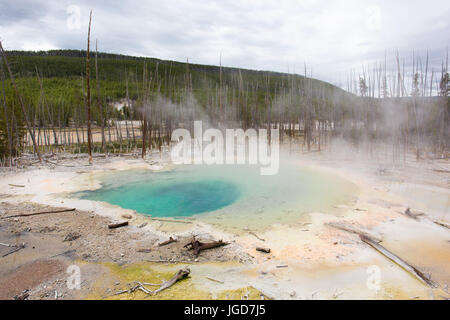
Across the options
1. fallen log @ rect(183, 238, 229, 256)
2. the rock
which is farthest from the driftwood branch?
the rock

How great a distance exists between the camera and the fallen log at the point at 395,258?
12.2 feet

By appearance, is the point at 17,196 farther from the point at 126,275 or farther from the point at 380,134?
the point at 380,134

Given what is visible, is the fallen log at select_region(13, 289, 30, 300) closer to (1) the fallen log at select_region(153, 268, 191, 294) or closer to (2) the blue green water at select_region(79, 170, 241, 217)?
(1) the fallen log at select_region(153, 268, 191, 294)

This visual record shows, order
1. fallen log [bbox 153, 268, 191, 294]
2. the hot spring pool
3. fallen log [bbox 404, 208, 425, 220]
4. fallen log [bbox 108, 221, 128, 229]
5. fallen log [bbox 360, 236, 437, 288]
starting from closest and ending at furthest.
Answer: fallen log [bbox 153, 268, 191, 294]
fallen log [bbox 360, 236, 437, 288]
fallen log [bbox 108, 221, 128, 229]
fallen log [bbox 404, 208, 425, 220]
the hot spring pool

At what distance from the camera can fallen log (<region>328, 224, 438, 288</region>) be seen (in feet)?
12.2

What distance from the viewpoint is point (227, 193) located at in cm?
888

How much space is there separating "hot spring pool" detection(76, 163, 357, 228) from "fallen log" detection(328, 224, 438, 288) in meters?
1.55

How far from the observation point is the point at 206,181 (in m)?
10.4

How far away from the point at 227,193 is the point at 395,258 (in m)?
5.37

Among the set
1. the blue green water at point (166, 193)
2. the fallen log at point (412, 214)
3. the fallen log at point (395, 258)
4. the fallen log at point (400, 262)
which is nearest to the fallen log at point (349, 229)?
the fallen log at point (395, 258)

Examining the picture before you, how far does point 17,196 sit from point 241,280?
7118mm
